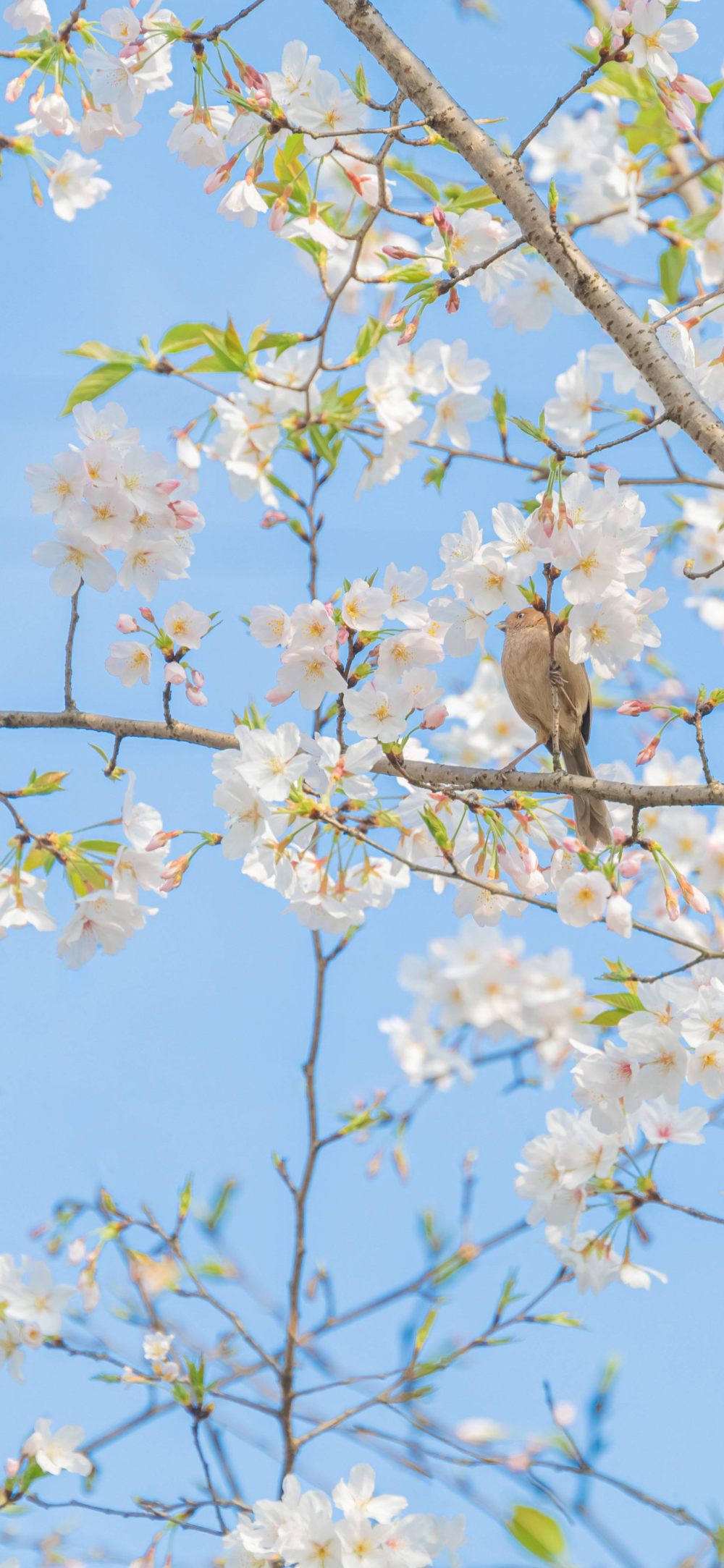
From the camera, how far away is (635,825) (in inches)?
88.0

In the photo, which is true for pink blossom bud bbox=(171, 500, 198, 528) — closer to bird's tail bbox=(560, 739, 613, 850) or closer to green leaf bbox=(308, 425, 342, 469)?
green leaf bbox=(308, 425, 342, 469)

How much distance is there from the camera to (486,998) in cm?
573

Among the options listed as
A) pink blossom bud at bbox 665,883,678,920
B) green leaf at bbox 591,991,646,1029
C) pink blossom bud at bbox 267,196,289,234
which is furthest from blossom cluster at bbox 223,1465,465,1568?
pink blossom bud at bbox 267,196,289,234

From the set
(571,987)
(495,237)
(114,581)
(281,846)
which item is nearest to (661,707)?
(281,846)

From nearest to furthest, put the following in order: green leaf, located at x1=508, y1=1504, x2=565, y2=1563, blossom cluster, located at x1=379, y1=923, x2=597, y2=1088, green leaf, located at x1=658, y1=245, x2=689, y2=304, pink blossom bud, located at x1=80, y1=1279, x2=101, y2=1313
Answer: green leaf, located at x1=508, y1=1504, x2=565, y2=1563 → green leaf, located at x1=658, y1=245, x2=689, y2=304 → pink blossom bud, located at x1=80, y1=1279, x2=101, y2=1313 → blossom cluster, located at x1=379, y1=923, x2=597, y2=1088

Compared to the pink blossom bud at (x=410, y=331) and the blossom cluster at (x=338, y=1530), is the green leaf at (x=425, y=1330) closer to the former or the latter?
the blossom cluster at (x=338, y=1530)

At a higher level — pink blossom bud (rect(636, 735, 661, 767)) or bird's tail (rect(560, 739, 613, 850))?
bird's tail (rect(560, 739, 613, 850))

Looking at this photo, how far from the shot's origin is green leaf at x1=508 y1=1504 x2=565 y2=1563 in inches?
45.6

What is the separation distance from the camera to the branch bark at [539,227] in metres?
2.29

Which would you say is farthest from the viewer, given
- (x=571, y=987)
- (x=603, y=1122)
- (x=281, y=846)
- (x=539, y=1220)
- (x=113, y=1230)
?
(x=571, y=987)

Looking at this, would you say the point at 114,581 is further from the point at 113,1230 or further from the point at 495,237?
the point at 113,1230

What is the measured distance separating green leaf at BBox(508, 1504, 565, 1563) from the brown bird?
229cm

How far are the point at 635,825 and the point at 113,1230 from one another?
2118 mm

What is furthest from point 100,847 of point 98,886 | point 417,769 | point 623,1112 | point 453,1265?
point 453,1265
